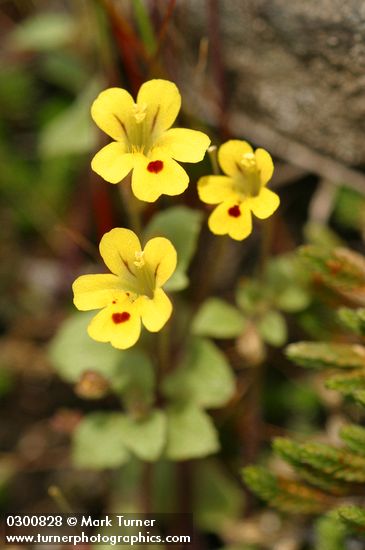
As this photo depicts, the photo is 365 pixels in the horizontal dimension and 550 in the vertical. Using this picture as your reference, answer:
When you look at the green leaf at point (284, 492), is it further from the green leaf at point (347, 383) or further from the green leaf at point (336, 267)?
the green leaf at point (336, 267)

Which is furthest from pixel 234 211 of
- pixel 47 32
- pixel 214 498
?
pixel 47 32

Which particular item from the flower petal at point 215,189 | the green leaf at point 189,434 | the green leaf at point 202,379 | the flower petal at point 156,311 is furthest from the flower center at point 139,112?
the green leaf at point 189,434

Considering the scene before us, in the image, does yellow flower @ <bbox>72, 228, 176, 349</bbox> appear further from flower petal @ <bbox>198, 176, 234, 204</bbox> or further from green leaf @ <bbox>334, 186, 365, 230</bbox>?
green leaf @ <bbox>334, 186, 365, 230</bbox>

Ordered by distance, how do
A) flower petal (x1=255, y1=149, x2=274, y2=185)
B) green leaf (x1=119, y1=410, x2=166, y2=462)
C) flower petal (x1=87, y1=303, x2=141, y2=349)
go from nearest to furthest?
flower petal (x1=87, y1=303, x2=141, y2=349), flower petal (x1=255, y1=149, x2=274, y2=185), green leaf (x1=119, y1=410, x2=166, y2=462)

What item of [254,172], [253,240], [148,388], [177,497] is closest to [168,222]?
[254,172]

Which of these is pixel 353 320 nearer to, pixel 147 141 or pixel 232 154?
pixel 232 154

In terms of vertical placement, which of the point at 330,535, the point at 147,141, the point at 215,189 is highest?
the point at 147,141

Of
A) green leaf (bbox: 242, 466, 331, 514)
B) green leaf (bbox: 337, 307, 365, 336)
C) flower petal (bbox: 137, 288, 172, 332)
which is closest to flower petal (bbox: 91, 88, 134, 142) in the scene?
flower petal (bbox: 137, 288, 172, 332)
